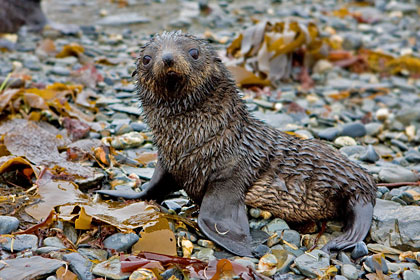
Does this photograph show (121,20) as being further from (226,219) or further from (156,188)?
(226,219)

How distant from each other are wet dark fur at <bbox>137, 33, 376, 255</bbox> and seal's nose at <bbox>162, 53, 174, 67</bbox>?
0.04 metres

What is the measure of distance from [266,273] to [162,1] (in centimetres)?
1034

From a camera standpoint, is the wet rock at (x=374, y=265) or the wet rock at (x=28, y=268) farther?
the wet rock at (x=374, y=265)

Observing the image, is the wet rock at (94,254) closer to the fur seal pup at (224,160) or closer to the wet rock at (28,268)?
the wet rock at (28,268)

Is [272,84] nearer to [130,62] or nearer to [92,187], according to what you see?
[130,62]

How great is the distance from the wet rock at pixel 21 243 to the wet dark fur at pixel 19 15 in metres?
7.36

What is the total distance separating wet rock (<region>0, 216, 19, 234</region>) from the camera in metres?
3.98

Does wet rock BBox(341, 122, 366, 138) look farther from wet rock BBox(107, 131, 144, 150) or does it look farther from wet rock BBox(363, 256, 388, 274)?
wet rock BBox(363, 256, 388, 274)

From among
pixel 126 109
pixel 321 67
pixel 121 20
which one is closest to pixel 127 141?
pixel 126 109

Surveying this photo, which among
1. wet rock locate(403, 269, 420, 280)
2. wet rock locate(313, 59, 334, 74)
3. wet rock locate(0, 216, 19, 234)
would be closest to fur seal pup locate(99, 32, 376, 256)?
wet rock locate(403, 269, 420, 280)

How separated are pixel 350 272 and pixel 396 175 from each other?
197 centimetres

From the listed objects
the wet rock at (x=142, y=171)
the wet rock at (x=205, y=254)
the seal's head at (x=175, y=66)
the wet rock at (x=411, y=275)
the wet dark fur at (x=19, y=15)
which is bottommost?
the wet rock at (x=411, y=275)

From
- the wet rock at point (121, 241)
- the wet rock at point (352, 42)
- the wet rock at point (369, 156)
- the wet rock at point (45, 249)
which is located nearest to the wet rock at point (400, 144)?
the wet rock at point (369, 156)

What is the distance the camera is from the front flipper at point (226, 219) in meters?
4.18
